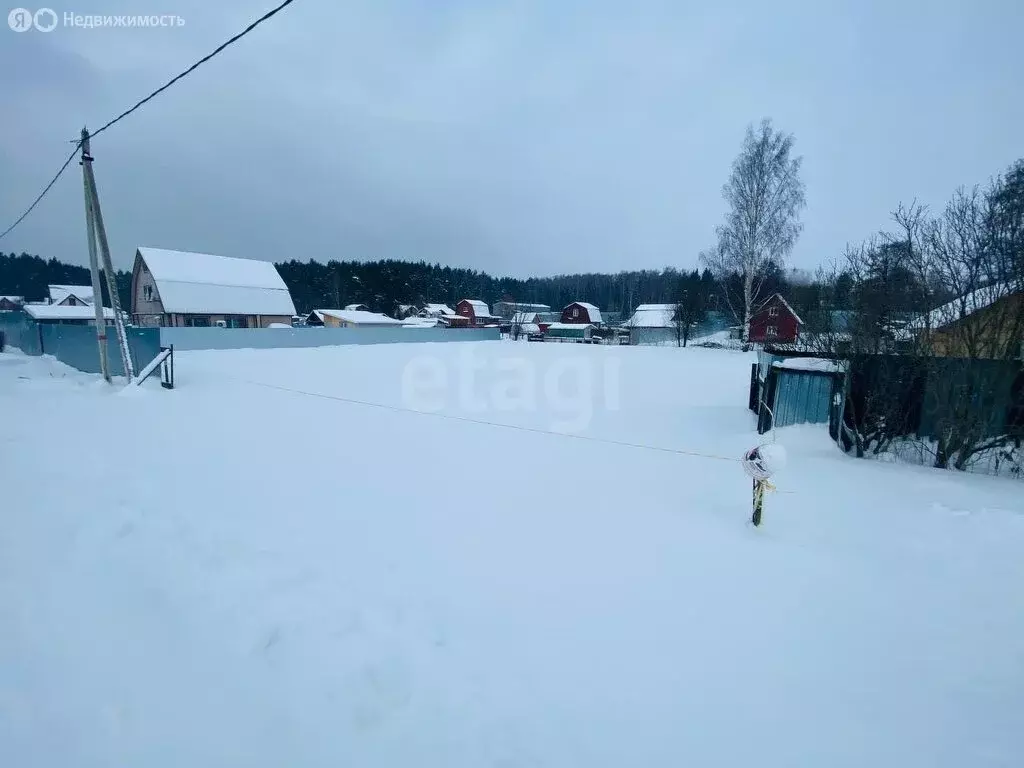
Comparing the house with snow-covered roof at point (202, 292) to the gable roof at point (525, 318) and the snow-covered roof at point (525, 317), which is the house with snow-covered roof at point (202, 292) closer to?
the gable roof at point (525, 318)

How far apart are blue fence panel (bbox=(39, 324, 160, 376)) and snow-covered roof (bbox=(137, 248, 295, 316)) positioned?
14.7 metres

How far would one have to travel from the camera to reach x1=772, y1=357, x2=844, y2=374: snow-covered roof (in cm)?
711

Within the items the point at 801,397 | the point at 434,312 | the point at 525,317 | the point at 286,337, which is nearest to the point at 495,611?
the point at 801,397

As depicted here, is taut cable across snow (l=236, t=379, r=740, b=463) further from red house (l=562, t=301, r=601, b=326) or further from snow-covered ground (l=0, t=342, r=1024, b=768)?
red house (l=562, t=301, r=601, b=326)

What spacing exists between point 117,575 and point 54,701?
→ 1139mm

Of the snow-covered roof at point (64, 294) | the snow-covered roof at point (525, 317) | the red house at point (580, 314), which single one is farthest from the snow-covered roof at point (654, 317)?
the snow-covered roof at point (64, 294)

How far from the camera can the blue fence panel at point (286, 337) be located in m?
23.1

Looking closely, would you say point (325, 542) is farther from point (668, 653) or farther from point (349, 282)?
point (349, 282)

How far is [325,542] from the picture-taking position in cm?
372

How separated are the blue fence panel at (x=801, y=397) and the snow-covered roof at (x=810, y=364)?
0.09m

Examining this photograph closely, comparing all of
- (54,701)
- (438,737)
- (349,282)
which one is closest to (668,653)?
(438,737)

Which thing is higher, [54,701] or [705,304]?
[705,304]
